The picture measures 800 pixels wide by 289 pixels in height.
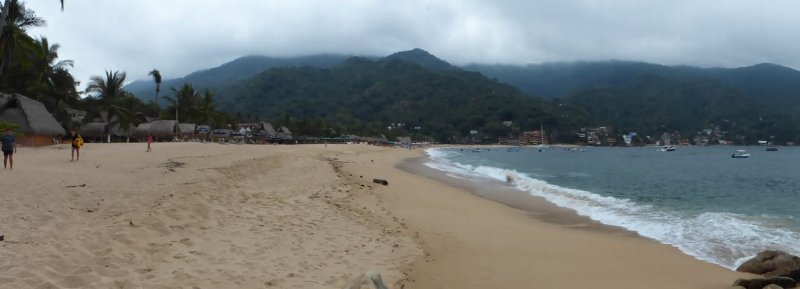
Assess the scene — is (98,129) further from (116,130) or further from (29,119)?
(29,119)

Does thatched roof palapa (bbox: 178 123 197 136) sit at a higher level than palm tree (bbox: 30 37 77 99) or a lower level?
lower

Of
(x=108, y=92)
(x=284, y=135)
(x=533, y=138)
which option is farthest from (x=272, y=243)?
(x=533, y=138)

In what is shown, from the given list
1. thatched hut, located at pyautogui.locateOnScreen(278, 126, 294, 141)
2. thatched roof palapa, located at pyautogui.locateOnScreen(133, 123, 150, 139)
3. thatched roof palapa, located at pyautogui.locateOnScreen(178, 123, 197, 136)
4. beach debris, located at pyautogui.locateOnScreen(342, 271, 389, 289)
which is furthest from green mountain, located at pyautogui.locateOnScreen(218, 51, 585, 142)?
beach debris, located at pyautogui.locateOnScreen(342, 271, 389, 289)

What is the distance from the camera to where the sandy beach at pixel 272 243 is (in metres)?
5.40

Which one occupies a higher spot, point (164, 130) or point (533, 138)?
point (164, 130)

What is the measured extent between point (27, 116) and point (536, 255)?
1370 inches

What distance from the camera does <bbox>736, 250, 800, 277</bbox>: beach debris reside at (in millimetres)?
7066

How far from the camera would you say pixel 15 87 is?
39750 mm

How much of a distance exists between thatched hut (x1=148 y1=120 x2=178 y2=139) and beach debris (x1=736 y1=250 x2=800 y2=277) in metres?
49.5

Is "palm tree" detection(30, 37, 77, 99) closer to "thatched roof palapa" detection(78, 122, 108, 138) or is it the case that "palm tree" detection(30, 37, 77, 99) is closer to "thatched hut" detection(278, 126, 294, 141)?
"thatched roof palapa" detection(78, 122, 108, 138)

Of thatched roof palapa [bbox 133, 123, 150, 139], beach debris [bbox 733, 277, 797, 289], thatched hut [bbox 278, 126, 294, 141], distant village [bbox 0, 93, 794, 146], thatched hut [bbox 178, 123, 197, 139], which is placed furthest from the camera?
thatched hut [bbox 278, 126, 294, 141]

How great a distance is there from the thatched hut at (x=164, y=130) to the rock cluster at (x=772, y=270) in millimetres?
49585

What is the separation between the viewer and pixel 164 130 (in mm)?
48625

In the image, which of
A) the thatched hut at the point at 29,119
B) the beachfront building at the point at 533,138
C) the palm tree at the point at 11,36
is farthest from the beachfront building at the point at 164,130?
the beachfront building at the point at 533,138
